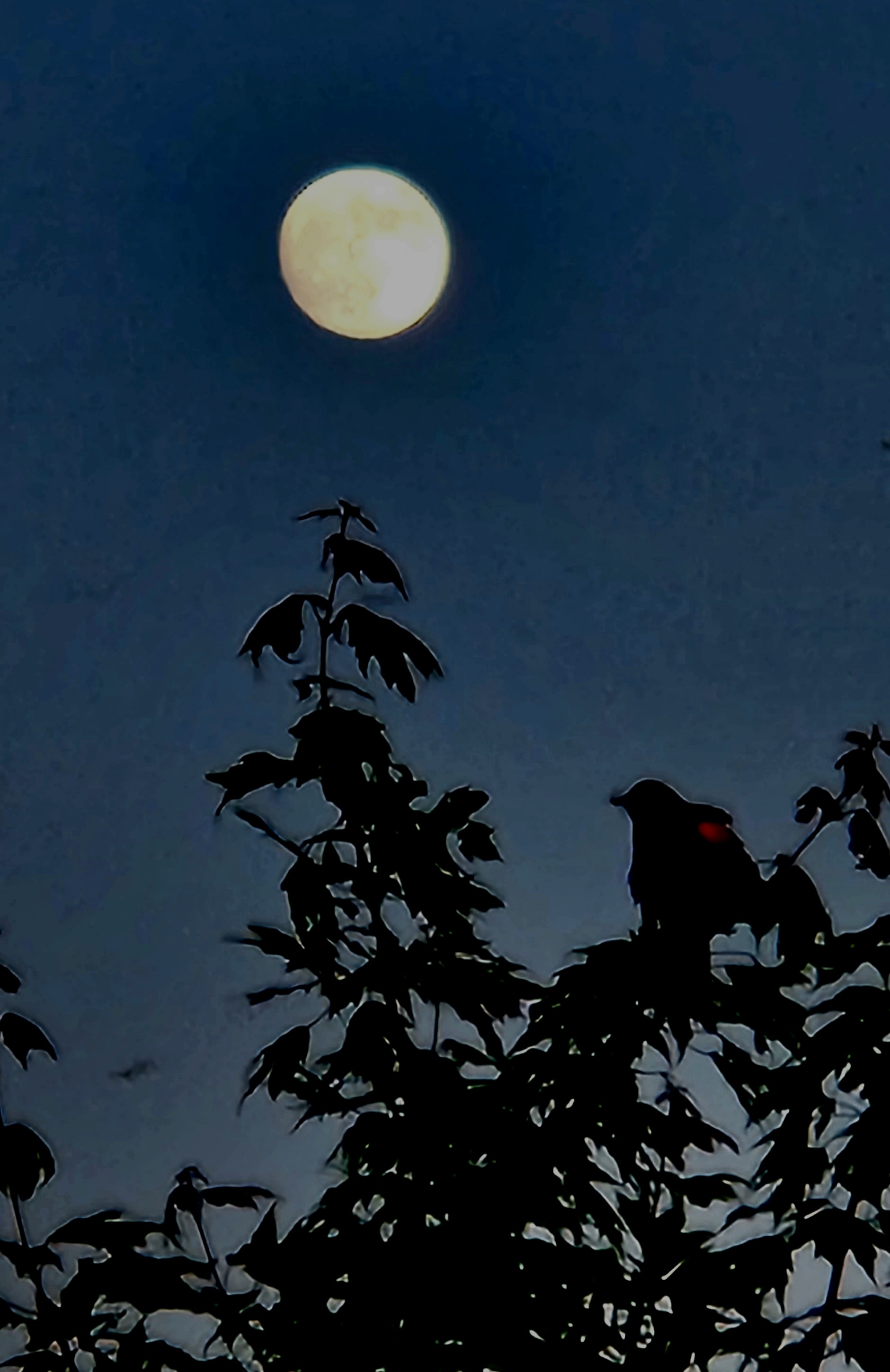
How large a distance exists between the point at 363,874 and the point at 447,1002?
301mm

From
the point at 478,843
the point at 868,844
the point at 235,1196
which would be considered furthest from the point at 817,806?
the point at 235,1196

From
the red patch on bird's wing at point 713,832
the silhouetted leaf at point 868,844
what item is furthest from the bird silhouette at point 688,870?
the silhouetted leaf at point 868,844

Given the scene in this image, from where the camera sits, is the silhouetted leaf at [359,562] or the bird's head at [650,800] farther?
the silhouetted leaf at [359,562]

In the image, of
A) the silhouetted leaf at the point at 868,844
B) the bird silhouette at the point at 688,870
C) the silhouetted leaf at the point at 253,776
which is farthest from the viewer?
the silhouetted leaf at the point at 253,776

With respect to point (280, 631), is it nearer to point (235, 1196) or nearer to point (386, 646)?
point (386, 646)

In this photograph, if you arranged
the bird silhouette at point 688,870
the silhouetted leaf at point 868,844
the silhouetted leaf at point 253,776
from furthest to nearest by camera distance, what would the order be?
the silhouetted leaf at point 253,776 < the silhouetted leaf at point 868,844 < the bird silhouette at point 688,870

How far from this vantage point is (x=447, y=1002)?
254 cm

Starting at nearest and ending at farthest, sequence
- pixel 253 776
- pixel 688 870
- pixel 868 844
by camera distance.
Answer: pixel 688 870
pixel 868 844
pixel 253 776

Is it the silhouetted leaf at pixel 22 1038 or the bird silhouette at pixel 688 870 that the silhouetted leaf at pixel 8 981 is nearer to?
the silhouetted leaf at pixel 22 1038

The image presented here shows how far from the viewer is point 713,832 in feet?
6.73

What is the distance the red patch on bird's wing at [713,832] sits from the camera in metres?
2.04

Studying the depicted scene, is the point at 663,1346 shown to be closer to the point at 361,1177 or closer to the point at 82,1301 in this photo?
the point at 361,1177

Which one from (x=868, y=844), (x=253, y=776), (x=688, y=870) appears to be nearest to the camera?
(x=688, y=870)

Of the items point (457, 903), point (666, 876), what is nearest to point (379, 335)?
point (457, 903)
